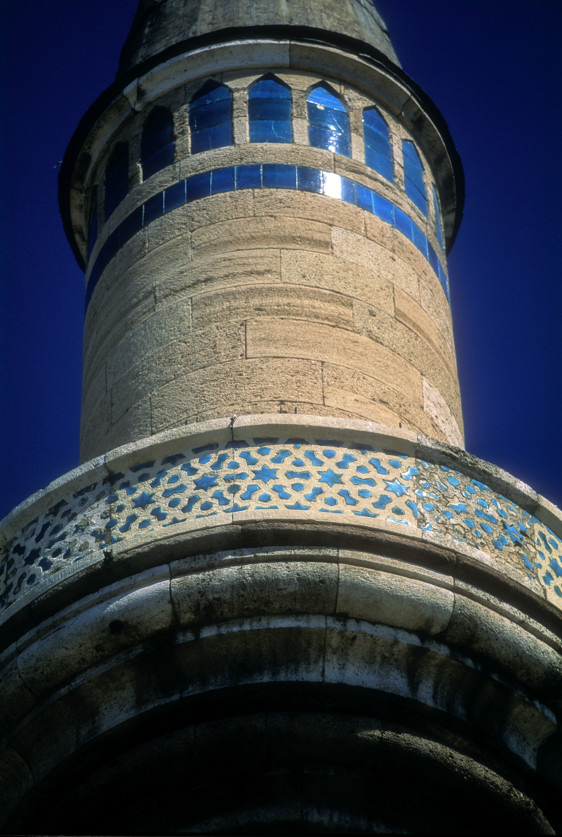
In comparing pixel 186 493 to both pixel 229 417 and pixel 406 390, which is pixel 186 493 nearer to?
pixel 229 417

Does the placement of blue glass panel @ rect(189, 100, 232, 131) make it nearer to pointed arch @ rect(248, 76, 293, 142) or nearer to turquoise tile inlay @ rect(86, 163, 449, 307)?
pointed arch @ rect(248, 76, 293, 142)

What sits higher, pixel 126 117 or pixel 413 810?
pixel 126 117

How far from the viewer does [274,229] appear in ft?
28.6

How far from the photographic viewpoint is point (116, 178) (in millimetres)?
9938

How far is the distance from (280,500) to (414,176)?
3683 mm

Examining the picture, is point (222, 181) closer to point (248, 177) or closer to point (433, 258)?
point (248, 177)

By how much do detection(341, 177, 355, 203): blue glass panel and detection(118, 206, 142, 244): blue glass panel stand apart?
1143 millimetres

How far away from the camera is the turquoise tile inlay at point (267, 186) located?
903 centimetres

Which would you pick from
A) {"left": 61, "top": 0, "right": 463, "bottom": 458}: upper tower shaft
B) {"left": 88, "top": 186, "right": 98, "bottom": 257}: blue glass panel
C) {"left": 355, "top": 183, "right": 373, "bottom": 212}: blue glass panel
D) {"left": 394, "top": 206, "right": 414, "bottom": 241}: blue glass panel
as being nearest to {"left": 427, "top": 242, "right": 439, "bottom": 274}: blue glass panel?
{"left": 61, "top": 0, "right": 463, "bottom": 458}: upper tower shaft

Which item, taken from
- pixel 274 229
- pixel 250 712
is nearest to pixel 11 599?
pixel 250 712

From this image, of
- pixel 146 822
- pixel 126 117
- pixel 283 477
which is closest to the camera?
pixel 146 822

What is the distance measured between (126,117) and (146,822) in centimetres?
505

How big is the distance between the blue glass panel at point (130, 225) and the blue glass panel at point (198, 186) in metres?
0.35

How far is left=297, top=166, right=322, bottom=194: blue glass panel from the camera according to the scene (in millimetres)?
9016
